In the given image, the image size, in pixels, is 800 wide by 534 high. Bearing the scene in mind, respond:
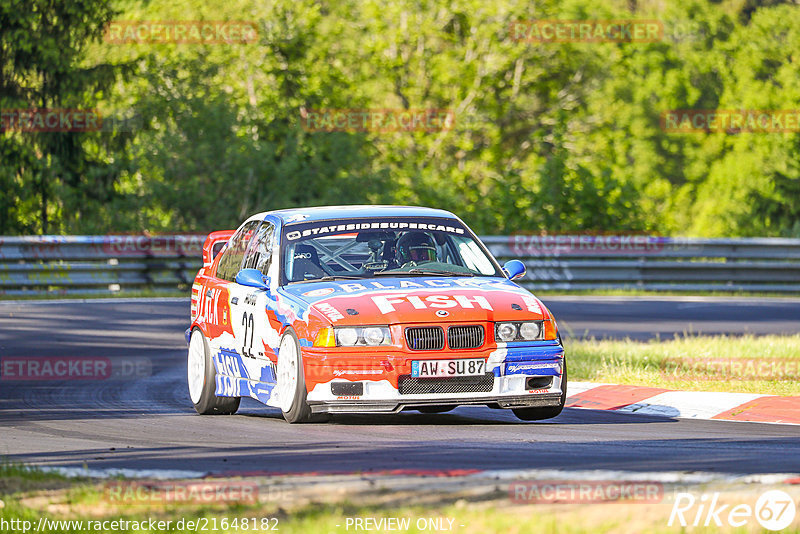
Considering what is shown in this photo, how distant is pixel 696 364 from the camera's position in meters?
12.6

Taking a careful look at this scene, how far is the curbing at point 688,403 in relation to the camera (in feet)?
31.9

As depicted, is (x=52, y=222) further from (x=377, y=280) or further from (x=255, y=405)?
(x=377, y=280)

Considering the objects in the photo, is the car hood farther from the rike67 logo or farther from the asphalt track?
the rike67 logo

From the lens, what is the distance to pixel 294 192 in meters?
29.9

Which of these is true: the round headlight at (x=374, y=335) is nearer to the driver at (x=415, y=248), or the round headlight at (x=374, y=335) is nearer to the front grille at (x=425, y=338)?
the front grille at (x=425, y=338)

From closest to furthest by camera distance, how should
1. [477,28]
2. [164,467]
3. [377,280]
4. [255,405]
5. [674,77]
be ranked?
[164,467], [377,280], [255,405], [477,28], [674,77]

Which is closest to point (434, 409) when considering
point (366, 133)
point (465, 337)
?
point (465, 337)

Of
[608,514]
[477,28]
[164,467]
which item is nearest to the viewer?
[608,514]

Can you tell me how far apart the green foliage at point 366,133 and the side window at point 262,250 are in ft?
56.6

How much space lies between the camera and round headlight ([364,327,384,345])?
880 cm

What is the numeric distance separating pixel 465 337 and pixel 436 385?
0.37 m

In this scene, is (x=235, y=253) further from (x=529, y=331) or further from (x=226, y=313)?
(x=529, y=331)

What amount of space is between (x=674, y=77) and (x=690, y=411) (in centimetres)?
5551

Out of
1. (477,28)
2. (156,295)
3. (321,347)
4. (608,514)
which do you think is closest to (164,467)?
(321,347)
